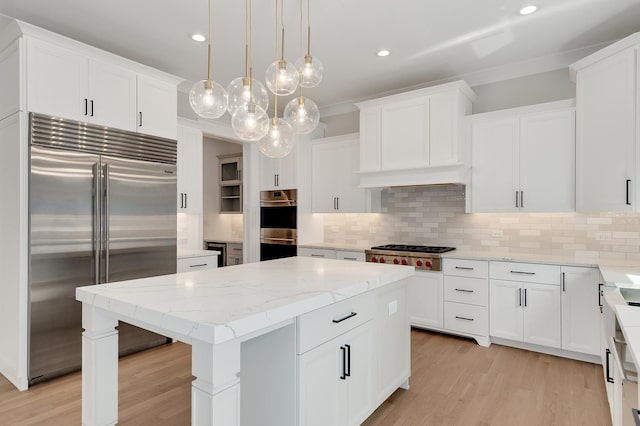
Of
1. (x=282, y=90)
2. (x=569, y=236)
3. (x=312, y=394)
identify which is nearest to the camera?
(x=312, y=394)

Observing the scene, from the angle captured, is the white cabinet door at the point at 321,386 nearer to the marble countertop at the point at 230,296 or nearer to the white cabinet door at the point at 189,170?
the marble countertop at the point at 230,296

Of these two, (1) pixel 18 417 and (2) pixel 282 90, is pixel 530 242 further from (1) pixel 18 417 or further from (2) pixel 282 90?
(1) pixel 18 417

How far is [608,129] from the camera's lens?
3.05m

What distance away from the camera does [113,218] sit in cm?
323

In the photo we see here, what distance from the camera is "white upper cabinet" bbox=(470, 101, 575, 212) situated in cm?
348

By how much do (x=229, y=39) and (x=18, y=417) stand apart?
3226 mm

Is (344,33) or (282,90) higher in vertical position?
(344,33)

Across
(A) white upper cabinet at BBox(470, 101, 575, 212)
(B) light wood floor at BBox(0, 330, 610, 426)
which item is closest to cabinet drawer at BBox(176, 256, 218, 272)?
(B) light wood floor at BBox(0, 330, 610, 426)

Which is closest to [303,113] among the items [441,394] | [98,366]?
[98,366]

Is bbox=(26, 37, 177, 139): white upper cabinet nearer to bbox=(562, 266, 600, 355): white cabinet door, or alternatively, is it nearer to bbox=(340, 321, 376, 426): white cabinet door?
bbox=(340, 321, 376, 426): white cabinet door

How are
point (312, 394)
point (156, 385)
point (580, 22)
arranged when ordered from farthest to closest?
point (580, 22) < point (156, 385) < point (312, 394)

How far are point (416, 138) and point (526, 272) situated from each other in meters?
1.75

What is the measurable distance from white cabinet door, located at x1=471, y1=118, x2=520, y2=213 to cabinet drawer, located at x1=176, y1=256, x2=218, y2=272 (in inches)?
116

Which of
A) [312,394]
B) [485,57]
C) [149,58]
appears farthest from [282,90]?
[485,57]
